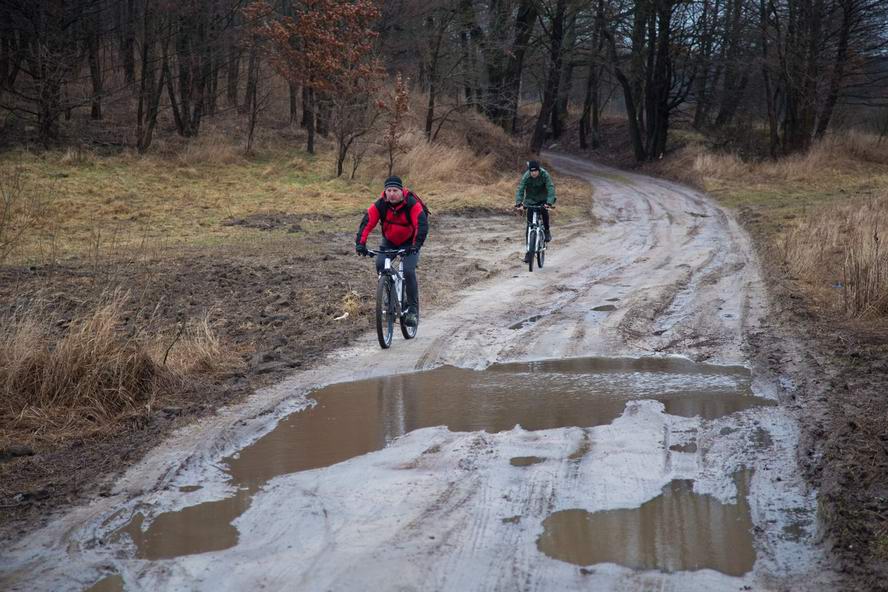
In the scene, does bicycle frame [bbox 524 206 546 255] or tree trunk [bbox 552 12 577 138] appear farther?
tree trunk [bbox 552 12 577 138]

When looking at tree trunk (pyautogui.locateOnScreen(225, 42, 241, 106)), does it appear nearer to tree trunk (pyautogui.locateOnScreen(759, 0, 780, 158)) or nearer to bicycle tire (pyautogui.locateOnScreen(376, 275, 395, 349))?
tree trunk (pyautogui.locateOnScreen(759, 0, 780, 158))

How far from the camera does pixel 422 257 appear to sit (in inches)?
609

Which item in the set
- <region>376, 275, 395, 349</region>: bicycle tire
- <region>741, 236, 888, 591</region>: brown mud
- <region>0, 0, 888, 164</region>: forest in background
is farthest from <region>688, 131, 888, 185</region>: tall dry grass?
<region>376, 275, 395, 349</region>: bicycle tire

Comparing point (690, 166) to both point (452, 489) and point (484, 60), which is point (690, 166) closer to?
point (484, 60)

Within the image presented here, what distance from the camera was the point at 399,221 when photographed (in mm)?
9500

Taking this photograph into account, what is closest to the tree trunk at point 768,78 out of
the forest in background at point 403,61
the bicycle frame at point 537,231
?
the forest in background at point 403,61

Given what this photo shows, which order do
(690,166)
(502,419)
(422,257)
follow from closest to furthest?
(502,419) → (422,257) → (690,166)

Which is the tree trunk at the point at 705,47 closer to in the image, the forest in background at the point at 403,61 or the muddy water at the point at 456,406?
the forest in background at the point at 403,61

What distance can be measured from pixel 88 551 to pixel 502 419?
3.26 metres

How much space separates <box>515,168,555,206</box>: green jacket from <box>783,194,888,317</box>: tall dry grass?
4.09 metres

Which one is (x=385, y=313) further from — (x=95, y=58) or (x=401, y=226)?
(x=95, y=58)

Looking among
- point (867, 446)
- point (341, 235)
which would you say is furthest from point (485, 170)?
point (867, 446)

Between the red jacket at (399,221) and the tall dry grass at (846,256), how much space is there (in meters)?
4.94

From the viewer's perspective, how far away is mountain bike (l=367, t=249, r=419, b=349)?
912 cm
